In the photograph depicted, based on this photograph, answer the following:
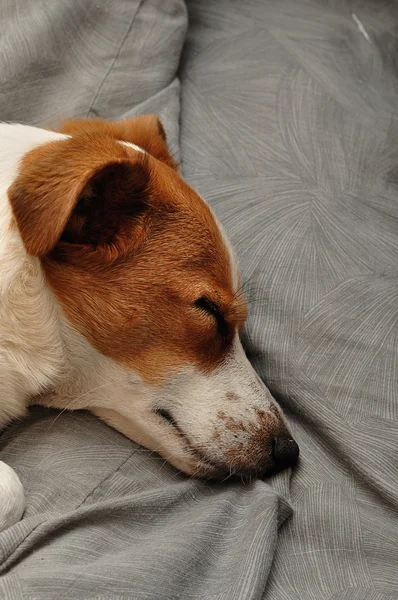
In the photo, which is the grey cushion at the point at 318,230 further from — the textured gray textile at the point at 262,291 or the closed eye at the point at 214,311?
the closed eye at the point at 214,311

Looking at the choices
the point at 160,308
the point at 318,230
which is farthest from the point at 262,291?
the point at 160,308

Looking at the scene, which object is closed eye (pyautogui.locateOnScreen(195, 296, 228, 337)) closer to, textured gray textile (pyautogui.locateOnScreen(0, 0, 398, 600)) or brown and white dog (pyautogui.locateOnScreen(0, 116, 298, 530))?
brown and white dog (pyautogui.locateOnScreen(0, 116, 298, 530))

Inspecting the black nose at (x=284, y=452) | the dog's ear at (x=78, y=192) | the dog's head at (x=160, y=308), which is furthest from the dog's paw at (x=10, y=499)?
the black nose at (x=284, y=452)

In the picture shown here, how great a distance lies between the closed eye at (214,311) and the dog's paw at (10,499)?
43 centimetres

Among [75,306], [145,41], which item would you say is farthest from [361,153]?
[75,306]

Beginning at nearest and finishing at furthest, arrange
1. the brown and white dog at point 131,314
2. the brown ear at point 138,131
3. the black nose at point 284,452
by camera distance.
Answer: the brown and white dog at point 131,314
the black nose at point 284,452
the brown ear at point 138,131

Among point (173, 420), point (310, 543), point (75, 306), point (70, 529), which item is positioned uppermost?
point (75, 306)

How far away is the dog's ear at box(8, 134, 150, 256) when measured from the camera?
114cm

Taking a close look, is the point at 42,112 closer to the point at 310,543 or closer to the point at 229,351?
the point at 229,351

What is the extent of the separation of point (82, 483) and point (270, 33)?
4.50ft

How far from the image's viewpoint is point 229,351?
4.65 feet

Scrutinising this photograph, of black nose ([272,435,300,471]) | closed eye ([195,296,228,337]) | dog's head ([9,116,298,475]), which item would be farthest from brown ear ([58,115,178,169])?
black nose ([272,435,300,471])

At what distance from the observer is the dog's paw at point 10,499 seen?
112 cm

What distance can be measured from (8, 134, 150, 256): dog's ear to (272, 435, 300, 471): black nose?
484 mm
